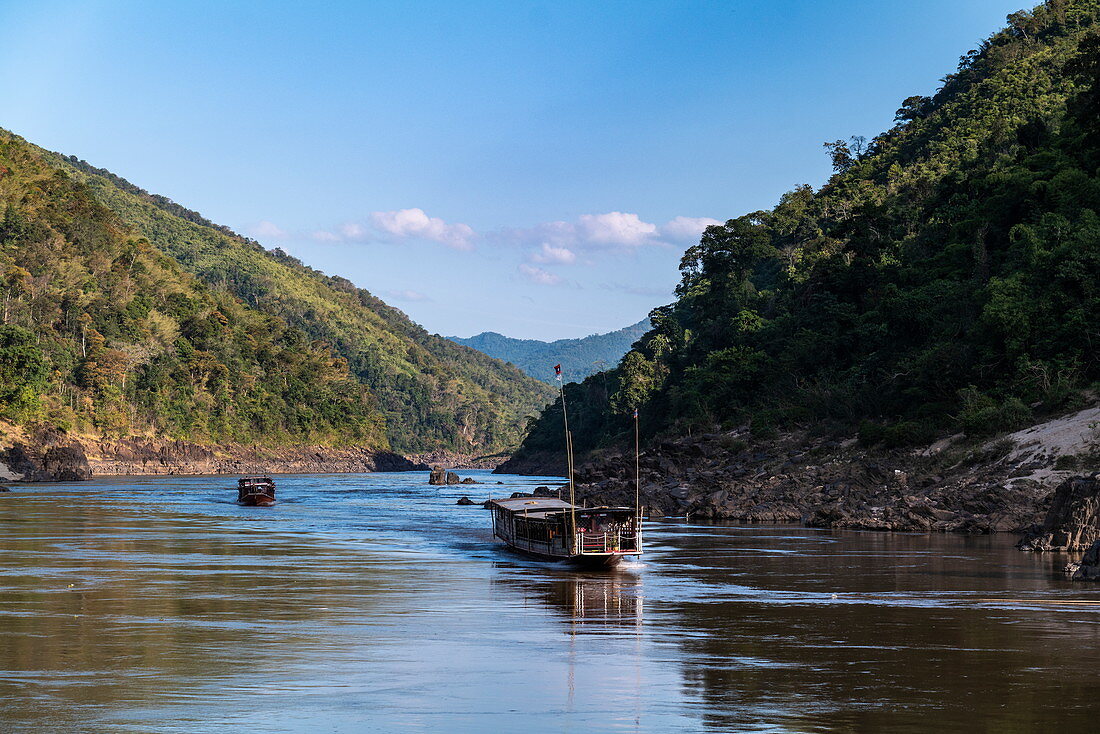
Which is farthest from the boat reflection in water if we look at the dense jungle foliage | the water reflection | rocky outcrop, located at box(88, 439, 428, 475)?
rocky outcrop, located at box(88, 439, 428, 475)

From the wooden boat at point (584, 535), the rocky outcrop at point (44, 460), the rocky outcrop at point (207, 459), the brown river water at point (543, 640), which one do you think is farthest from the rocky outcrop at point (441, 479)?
the wooden boat at point (584, 535)

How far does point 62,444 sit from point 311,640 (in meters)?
106

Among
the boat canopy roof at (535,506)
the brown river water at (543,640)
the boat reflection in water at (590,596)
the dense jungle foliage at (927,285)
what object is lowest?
the boat reflection in water at (590,596)

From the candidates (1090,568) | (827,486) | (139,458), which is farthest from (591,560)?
(139,458)

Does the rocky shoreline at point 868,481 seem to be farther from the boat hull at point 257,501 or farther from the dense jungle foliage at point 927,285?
the boat hull at point 257,501

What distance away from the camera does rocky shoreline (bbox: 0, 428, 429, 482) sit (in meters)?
110

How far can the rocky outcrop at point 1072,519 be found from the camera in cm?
3806

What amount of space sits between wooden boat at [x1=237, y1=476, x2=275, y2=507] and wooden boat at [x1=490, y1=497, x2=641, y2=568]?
42.9 m

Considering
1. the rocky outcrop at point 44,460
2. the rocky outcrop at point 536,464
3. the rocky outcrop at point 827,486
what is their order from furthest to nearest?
the rocky outcrop at point 536,464
the rocky outcrop at point 44,460
the rocky outcrop at point 827,486

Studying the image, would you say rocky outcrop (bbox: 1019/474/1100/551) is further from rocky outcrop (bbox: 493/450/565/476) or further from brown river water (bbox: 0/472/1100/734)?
rocky outcrop (bbox: 493/450/565/476)

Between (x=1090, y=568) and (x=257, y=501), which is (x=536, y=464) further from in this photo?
(x=1090, y=568)

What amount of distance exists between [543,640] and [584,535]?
1459 centimetres

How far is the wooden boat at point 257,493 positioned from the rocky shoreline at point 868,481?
23001 millimetres

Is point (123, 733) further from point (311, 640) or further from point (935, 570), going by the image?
point (935, 570)
